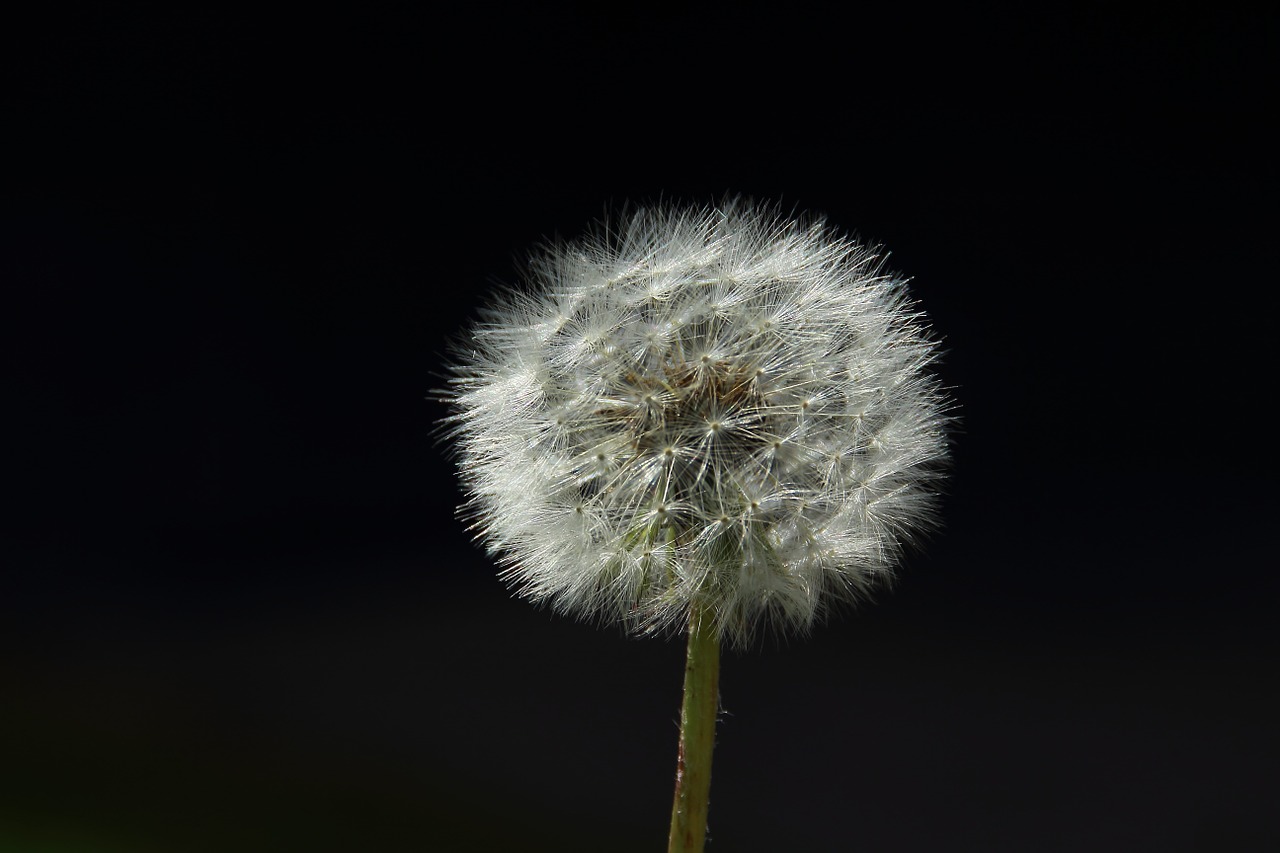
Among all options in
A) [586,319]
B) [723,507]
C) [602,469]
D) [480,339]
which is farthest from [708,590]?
[480,339]

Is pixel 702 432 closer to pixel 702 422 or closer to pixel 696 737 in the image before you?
pixel 702 422

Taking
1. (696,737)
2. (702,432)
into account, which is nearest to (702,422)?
(702,432)

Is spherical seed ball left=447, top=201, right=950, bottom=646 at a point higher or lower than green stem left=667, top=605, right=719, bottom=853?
higher

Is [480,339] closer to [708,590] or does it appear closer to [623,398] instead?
[623,398]

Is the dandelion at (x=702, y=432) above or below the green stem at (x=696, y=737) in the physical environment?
above

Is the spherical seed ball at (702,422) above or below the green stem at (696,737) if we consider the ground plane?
above
